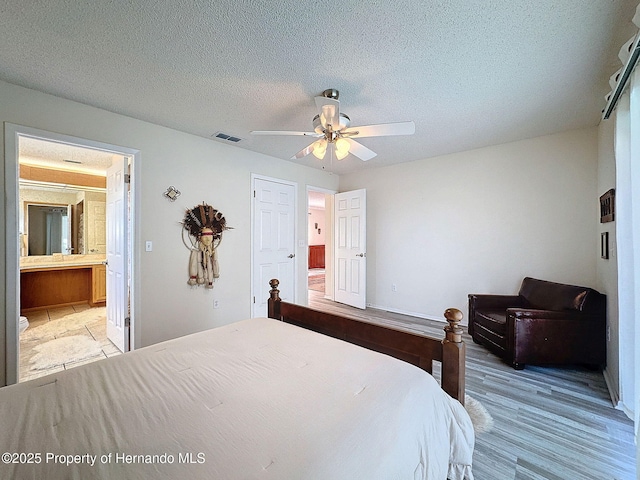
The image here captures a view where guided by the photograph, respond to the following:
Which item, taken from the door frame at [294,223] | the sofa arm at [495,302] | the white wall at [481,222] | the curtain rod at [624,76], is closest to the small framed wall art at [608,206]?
the white wall at [481,222]

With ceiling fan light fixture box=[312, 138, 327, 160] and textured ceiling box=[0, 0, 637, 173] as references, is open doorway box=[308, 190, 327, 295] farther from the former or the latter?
textured ceiling box=[0, 0, 637, 173]

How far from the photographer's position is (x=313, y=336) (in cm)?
168

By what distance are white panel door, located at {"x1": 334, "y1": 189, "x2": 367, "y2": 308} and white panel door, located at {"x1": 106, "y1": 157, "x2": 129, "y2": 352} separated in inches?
132

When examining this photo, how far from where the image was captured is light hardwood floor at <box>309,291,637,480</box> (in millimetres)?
1496

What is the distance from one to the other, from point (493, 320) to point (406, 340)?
194 centimetres

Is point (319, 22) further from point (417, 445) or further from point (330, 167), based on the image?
point (330, 167)

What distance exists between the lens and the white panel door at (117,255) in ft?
9.39

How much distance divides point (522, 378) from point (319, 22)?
3.23 metres

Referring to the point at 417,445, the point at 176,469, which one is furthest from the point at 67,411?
the point at 417,445

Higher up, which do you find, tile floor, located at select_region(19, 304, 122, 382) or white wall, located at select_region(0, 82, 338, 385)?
white wall, located at select_region(0, 82, 338, 385)

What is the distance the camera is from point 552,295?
2.86 m

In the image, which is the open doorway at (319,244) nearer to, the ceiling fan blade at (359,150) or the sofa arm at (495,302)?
the ceiling fan blade at (359,150)

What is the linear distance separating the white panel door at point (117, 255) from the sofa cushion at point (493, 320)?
386cm

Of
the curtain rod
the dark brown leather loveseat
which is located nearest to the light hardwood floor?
the dark brown leather loveseat
